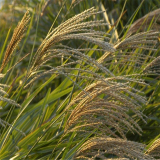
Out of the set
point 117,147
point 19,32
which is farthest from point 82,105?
point 19,32

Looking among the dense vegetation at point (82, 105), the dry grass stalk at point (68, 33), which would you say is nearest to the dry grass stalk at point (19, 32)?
the dense vegetation at point (82, 105)

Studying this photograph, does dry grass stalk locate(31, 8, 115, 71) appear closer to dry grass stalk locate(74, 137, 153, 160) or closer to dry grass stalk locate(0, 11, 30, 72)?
dry grass stalk locate(0, 11, 30, 72)

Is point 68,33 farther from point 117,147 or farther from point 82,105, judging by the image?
point 117,147

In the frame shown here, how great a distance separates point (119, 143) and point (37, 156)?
779 millimetres

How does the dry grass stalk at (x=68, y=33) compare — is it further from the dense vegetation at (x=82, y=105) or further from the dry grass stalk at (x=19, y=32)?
the dry grass stalk at (x=19, y=32)

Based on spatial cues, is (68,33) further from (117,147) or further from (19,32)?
(117,147)

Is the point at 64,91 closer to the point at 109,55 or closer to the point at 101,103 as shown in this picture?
the point at 109,55

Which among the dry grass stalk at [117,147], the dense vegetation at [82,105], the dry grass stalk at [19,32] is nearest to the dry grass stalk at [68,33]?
the dense vegetation at [82,105]

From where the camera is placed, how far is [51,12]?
4922 mm

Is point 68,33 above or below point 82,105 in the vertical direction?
above

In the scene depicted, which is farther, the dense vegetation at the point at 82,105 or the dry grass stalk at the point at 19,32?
the dry grass stalk at the point at 19,32

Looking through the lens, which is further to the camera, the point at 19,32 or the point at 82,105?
the point at 19,32

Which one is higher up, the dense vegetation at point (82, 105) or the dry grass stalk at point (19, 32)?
the dry grass stalk at point (19, 32)

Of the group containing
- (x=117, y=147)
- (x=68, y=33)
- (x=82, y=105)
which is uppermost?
(x=68, y=33)
